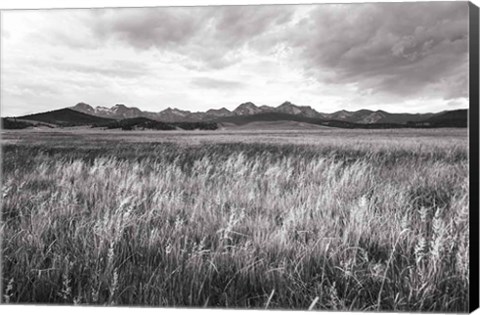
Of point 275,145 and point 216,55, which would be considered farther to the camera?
point 275,145

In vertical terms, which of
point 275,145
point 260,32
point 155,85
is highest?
point 260,32

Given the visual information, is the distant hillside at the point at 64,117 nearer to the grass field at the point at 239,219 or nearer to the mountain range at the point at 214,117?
the mountain range at the point at 214,117

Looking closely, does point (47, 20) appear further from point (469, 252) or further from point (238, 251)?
point (469, 252)

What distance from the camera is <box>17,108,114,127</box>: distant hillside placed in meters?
5.82

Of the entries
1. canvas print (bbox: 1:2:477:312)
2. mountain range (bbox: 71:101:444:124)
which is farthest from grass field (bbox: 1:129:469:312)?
mountain range (bbox: 71:101:444:124)

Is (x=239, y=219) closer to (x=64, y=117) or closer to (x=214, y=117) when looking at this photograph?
(x=214, y=117)

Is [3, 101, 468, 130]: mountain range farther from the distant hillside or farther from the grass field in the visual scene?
the grass field

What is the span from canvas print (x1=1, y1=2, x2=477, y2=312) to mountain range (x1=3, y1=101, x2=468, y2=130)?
0.05 ft

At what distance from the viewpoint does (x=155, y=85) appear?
219 inches

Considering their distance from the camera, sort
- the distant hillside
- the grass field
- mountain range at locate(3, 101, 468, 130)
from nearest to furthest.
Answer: the grass field → mountain range at locate(3, 101, 468, 130) → the distant hillside

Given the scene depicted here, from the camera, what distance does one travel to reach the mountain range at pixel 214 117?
5.26 metres

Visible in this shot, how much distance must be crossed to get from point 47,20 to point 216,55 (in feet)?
5.77

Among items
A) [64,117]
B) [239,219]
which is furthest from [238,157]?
[64,117]

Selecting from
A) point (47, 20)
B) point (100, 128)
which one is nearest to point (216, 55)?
point (100, 128)
